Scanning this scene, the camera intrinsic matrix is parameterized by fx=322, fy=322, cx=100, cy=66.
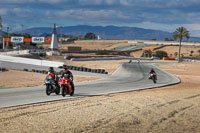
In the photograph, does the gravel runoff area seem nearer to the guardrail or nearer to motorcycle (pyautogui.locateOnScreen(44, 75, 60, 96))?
motorcycle (pyautogui.locateOnScreen(44, 75, 60, 96))

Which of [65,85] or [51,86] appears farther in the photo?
[51,86]

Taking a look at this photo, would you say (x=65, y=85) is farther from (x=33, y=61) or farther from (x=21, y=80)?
(x=33, y=61)

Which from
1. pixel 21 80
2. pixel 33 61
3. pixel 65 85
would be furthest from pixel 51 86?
pixel 33 61

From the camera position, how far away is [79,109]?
531 inches

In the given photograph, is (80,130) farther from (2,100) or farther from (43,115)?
(2,100)

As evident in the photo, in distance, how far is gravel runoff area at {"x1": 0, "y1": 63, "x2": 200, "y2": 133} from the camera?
10.6 m

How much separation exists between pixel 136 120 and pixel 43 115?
3480 mm

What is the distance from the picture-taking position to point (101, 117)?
480 inches

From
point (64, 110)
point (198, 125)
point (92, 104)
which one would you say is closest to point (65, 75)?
point (92, 104)

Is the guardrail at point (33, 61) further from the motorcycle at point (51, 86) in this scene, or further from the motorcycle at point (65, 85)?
the motorcycle at point (65, 85)

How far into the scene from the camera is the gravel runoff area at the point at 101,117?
1055 centimetres

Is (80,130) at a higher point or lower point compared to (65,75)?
lower

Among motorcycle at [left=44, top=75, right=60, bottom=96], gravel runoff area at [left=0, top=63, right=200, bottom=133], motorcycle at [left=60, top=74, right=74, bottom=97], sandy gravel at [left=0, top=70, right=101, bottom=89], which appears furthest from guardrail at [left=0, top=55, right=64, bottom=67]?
gravel runoff area at [left=0, top=63, right=200, bottom=133]

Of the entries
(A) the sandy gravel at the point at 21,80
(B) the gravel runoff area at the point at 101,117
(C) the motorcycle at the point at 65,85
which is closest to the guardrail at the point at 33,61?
(A) the sandy gravel at the point at 21,80
